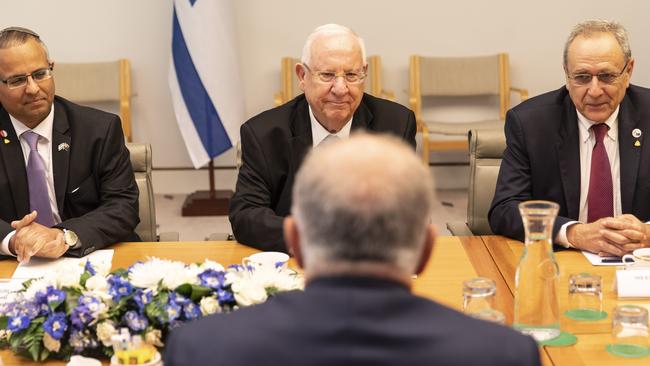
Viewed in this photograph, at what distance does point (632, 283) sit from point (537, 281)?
0.47 meters

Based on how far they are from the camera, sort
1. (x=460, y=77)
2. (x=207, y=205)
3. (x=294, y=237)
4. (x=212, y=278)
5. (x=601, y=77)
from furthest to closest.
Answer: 1. (x=460, y=77)
2. (x=207, y=205)
3. (x=601, y=77)
4. (x=212, y=278)
5. (x=294, y=237)

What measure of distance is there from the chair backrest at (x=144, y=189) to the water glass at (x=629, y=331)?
2015 mm

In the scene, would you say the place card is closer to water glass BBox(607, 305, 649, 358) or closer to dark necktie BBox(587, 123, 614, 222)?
water glass BBox(607, 305, 649, 358)

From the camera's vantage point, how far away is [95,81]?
23.1ft

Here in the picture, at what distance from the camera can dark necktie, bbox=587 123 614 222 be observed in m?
3.38

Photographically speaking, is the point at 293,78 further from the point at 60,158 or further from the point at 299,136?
the point at 60,158

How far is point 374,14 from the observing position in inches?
283

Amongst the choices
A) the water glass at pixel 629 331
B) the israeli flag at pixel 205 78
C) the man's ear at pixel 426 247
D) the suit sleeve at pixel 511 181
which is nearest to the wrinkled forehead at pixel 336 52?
the suit sleeve at pixel 511 181

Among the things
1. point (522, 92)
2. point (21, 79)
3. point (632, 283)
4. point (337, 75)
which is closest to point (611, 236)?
point (632, 283)

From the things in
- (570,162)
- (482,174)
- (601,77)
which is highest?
(601,77)

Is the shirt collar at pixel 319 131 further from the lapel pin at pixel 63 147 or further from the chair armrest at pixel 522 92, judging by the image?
the chair armrest at pixel 522 92

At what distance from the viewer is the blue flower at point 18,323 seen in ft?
7.01

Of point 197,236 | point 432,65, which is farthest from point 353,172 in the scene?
point 432,65

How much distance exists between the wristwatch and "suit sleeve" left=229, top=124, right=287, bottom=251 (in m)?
0.55
